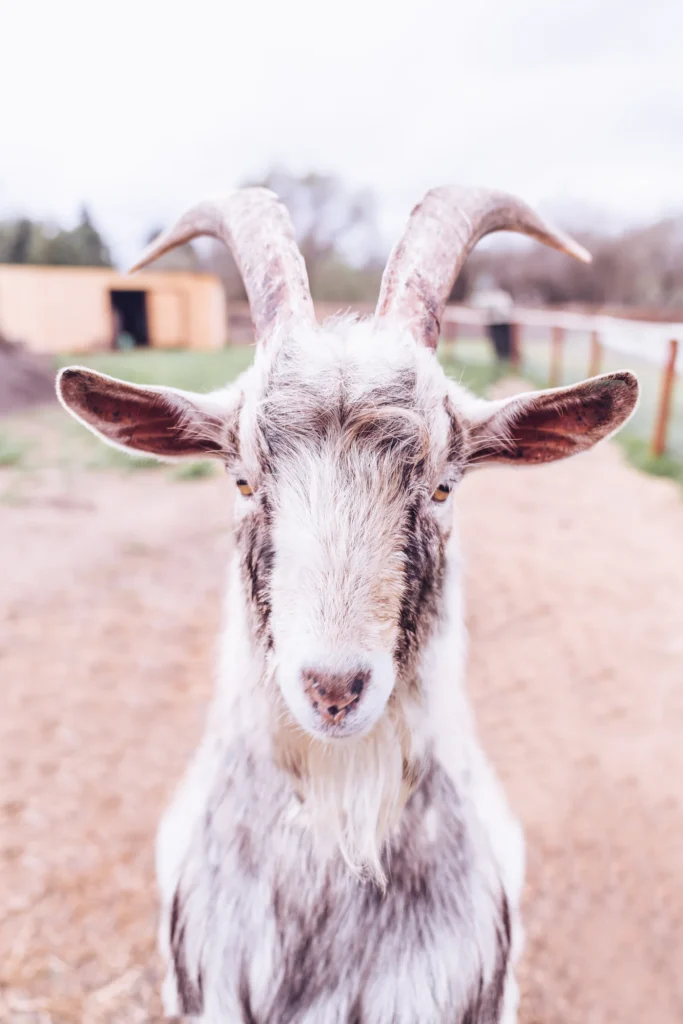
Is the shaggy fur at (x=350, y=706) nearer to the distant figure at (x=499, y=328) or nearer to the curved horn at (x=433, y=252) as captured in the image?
the curved horn at (x=433, y=252)

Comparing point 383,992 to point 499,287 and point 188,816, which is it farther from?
point 499,287

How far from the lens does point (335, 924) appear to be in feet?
5.43

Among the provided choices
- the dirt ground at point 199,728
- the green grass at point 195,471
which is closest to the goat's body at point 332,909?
the dirt ground at point 199,728

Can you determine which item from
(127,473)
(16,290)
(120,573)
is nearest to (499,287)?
(16,290)

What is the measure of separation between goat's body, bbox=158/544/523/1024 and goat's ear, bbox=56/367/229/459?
18.5 inches

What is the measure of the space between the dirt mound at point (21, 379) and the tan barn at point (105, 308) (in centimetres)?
218

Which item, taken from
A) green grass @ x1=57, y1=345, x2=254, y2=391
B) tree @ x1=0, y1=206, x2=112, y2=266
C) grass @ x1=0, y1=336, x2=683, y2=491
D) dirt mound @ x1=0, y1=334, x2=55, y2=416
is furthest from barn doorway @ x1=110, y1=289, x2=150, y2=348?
dirt mound @ x1=0, y1=334, x2=55, y2=416

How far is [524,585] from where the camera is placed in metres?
5.45

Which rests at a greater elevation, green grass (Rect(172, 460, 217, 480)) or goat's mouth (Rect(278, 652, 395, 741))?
goat's mouth (Rect(278, 652, 395, 741))

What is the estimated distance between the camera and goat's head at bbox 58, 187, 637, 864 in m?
1.29

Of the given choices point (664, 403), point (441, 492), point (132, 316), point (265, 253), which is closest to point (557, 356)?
point (664, 403)

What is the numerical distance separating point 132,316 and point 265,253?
23611 mm

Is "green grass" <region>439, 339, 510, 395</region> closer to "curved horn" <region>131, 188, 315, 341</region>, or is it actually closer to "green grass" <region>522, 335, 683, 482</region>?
"green grass" <region>522, 335, 683, 482</region>

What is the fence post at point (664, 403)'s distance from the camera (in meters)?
7.84
